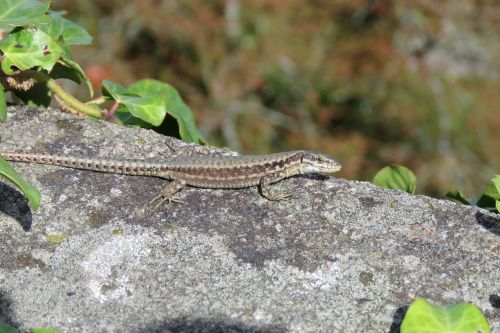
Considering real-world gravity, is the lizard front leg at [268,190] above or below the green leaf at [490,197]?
below

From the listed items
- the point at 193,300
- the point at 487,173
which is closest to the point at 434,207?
the point at 193,300

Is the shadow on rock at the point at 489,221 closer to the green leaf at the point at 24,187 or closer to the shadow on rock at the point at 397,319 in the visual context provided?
the shadow on rock at the point at 397,319

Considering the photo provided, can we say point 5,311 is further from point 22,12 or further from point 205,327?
point 22,12

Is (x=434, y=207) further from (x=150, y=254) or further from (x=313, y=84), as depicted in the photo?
(x=313, y=84)

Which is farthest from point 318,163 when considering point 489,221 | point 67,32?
point 67,32

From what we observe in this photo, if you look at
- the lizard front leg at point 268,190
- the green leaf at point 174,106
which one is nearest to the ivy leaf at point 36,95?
the green leaf at point 174,106
